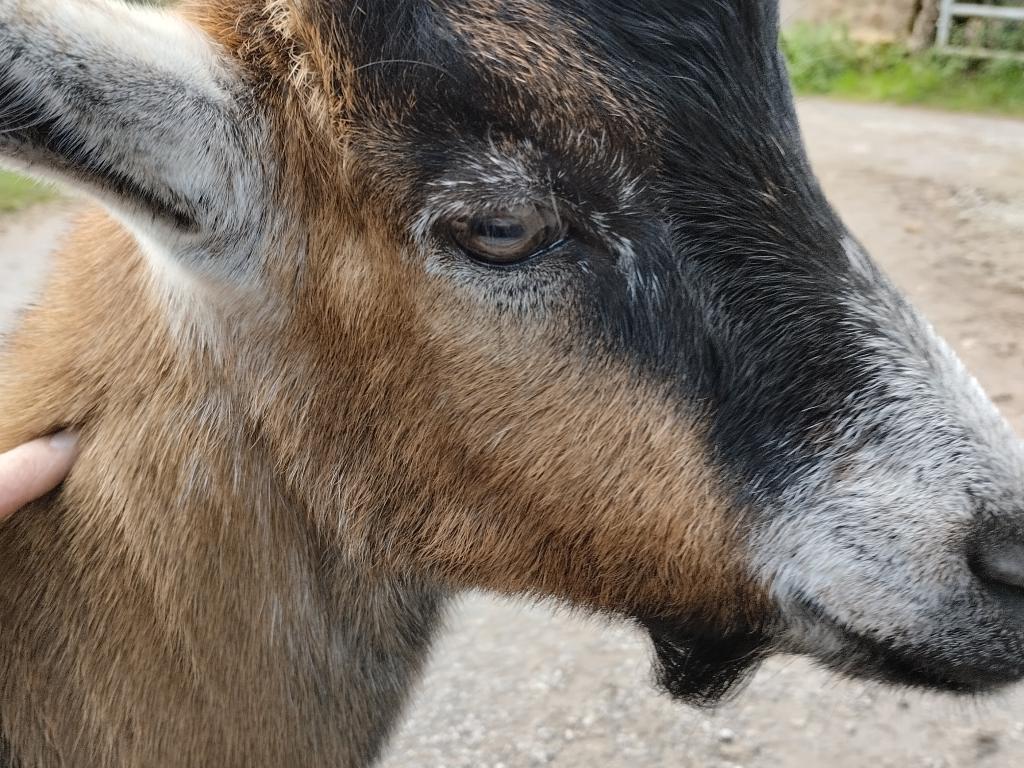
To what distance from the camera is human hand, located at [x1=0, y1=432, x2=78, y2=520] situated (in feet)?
7.04

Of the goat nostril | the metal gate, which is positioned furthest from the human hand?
the metal gate

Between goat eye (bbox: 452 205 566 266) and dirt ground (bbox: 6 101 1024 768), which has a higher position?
goat eye (bbox: 452 205 566 266)

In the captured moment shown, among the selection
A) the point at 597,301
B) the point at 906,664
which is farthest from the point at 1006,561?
the point at 597,301

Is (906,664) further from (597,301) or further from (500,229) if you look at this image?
(500,229)

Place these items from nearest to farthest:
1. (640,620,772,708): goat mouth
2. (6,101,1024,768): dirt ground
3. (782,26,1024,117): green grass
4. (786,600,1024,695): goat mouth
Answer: (786,600,1024,695): goat mouth → (640,620,772,708): goat mouth → (6,101,1024,768): dirt ground → (782,26,1024,117): green grass

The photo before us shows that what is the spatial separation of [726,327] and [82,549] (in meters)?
1.54

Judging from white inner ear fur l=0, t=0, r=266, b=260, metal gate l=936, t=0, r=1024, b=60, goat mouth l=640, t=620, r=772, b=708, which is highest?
white inner ear fur l=0, t=0, r=266, b=260

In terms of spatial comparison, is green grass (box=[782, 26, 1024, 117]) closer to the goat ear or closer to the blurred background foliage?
the blurred background foliage

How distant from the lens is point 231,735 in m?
2.31

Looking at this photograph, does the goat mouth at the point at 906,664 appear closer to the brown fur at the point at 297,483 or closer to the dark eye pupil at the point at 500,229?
the brown fur at the point at 297,483

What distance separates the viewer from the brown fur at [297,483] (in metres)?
2.04

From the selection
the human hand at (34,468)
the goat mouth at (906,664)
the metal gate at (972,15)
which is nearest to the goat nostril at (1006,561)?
the goat mouth at (906,664)

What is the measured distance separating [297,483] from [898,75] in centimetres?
1400

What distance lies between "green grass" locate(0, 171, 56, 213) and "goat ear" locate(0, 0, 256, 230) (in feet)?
29.3
